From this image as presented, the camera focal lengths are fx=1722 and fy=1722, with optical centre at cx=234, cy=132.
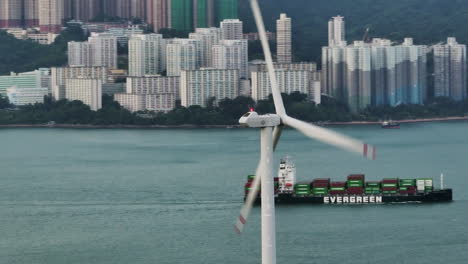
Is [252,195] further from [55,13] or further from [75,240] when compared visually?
[55,13]

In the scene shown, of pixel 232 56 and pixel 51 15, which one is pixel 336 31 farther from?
Result: pixel 51 15

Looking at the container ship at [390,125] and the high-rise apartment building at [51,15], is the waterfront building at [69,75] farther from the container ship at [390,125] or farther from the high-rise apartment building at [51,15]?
the container ship at [390,125]

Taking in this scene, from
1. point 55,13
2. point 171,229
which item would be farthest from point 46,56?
point 171,229

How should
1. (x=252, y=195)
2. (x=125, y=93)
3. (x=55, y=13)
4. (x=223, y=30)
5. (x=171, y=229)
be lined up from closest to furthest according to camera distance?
(x=252, y=195) → (x=171, y=229) → (x=125, y=93) → (x=223, y=30) → (x=55, y=13)

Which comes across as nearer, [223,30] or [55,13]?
[223,30]

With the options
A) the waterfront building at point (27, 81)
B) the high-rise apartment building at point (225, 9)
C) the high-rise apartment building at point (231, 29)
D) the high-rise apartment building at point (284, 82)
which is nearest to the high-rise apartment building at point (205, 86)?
the high-rise apartment building at point (284, 82)

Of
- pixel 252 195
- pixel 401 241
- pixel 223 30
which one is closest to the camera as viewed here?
pixel 252 195
